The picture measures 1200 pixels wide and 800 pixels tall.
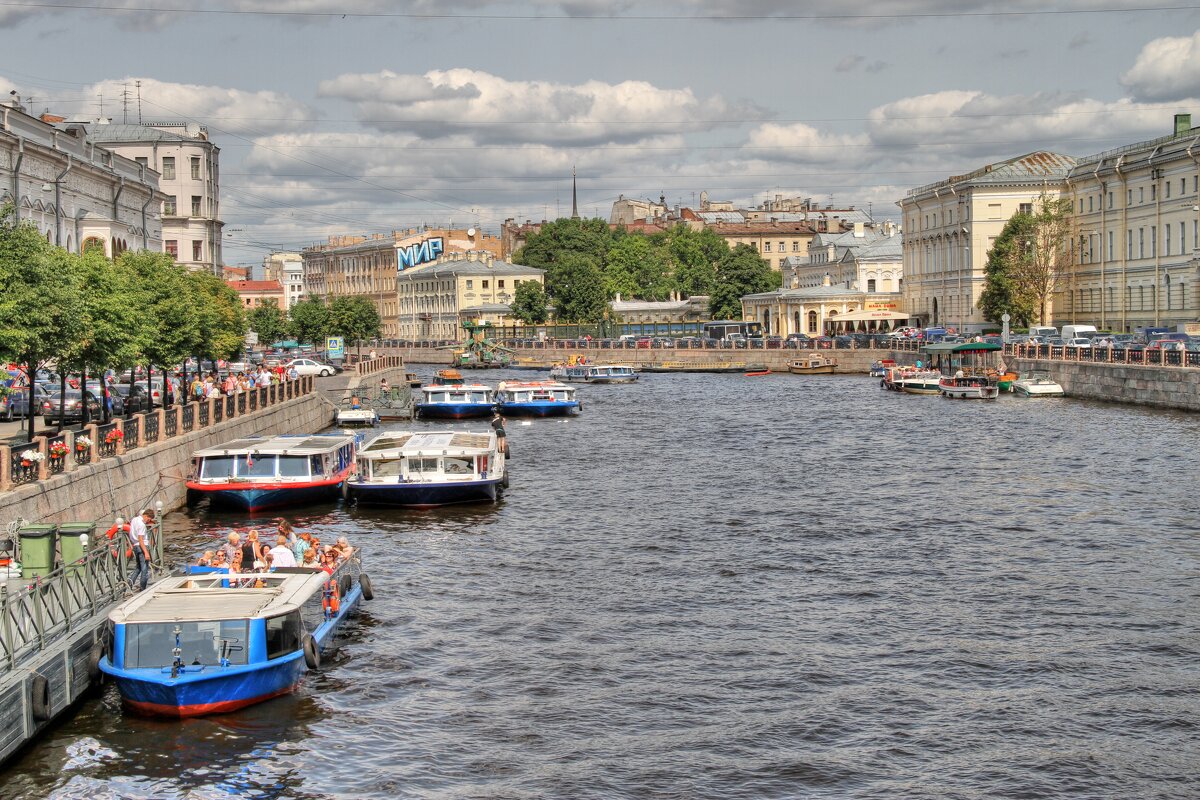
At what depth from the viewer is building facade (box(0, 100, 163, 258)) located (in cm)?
4981

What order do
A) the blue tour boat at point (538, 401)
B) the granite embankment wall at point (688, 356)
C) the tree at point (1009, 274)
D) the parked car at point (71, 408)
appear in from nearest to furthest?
the parked car at point (71, 408) → the blue tour boat at point (538, 401) → the tree at point (1009, 274) → the granite embankment wall at point (688, 356)

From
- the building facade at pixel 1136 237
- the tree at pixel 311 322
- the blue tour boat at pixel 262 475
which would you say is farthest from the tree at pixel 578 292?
the blue tour boat at pixel 262 475

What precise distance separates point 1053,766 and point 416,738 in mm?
8420

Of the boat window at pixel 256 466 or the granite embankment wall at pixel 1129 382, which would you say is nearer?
the boat window at pixel 256 466

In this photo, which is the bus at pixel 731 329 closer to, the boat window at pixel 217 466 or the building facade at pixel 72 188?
the building facade at pixel 72 188

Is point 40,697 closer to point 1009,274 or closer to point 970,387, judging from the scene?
point 970,387

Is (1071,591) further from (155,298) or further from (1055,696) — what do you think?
(155,298)

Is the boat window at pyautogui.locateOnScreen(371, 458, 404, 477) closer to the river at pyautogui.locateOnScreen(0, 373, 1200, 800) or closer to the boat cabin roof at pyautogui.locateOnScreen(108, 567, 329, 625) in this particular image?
the river at pyautogui.locateOnScreen(0, 373, 1200, 800)

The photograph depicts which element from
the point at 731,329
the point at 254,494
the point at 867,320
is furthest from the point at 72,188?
the point at 731,329

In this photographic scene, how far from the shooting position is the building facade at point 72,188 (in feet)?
163

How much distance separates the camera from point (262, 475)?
1415 inches

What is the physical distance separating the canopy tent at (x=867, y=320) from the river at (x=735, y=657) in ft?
253

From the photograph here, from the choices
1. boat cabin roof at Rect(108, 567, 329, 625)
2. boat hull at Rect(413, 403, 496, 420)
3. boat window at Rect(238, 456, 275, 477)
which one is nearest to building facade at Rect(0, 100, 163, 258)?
boat window at Rect(238, 456, 275, 477)

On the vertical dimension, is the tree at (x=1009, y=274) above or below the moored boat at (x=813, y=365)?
above
